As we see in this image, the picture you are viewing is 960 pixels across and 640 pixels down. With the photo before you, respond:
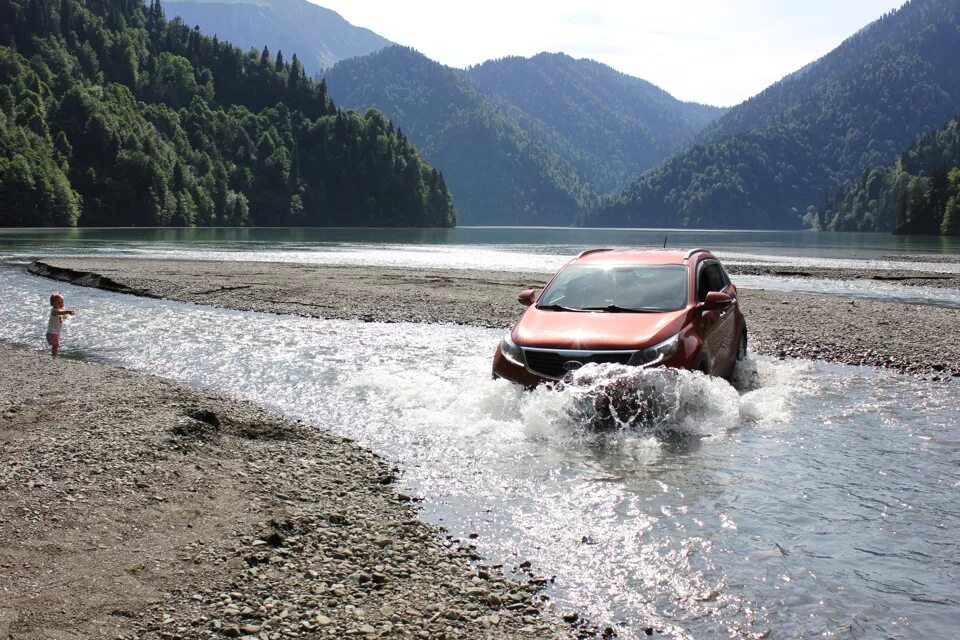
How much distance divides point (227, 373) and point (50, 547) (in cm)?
832

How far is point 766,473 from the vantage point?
27.0 ft

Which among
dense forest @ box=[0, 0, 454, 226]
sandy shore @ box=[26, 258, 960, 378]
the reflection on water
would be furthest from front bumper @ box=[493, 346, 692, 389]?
dense forest @ box=[0, 0, 454, 226]

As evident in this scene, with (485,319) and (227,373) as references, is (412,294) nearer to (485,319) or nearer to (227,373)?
(485,319)

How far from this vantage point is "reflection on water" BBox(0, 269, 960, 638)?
5.43m

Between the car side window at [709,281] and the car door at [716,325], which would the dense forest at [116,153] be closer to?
the car side window at [709,281]

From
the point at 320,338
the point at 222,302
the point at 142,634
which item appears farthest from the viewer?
the point at 222,302

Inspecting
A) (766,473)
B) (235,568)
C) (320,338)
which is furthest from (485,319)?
(235,568)

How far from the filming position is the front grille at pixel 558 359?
9680 mm

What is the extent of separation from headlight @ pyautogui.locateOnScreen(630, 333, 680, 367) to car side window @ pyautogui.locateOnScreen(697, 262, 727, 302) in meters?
1.74

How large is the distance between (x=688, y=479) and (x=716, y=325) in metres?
4.20

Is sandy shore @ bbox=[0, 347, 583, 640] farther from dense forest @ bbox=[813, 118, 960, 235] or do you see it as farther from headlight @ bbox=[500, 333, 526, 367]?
dense forest @ bbox=[813, 118, 960, 235]

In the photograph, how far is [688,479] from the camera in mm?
7992

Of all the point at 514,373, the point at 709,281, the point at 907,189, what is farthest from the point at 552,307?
the point at 907,189

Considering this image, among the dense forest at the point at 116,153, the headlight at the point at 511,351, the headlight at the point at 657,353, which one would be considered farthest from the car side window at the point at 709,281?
the dense forest at the point at 116,153
